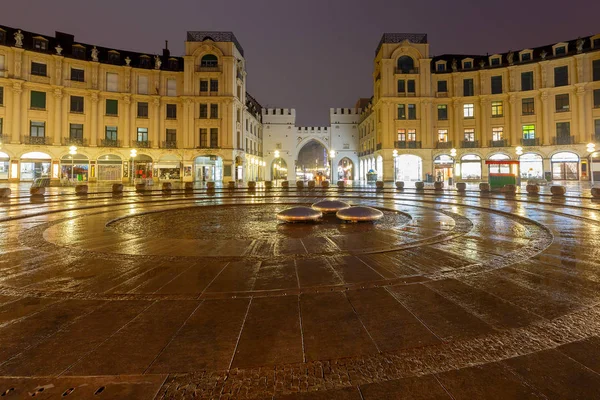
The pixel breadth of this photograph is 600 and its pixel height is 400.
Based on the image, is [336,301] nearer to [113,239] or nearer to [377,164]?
[113,239]

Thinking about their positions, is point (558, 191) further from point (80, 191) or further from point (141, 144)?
point (141, 144)

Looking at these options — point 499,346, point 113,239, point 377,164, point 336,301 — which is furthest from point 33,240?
point 377,164

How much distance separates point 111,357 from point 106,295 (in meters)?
1.68

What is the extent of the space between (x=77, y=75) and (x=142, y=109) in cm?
812

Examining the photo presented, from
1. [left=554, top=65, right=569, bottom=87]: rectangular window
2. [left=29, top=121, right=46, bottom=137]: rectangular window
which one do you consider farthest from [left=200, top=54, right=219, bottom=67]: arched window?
[left=554, top=65, right=569, bottom=87]: rectangular window

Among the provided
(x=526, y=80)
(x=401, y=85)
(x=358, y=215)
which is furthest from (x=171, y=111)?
(x=526, y=80)

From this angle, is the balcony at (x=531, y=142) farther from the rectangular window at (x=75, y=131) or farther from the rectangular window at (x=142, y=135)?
the rectangular window at (x=75, y=131)

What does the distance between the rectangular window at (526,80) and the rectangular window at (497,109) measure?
122 inches

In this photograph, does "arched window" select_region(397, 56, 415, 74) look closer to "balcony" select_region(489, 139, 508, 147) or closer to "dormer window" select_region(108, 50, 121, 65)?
"balcony" select_region(489, 139, 508, 147)

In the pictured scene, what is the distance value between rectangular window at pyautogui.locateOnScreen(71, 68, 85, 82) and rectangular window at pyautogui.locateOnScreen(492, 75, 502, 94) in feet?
177

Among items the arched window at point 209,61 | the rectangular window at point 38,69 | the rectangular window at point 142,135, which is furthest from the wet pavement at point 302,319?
the rectangular window at point 38,69

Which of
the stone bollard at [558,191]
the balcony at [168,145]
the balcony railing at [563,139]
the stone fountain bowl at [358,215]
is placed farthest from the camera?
the balcony at [168,145]

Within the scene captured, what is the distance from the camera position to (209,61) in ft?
149

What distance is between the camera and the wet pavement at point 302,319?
2.43 meters
